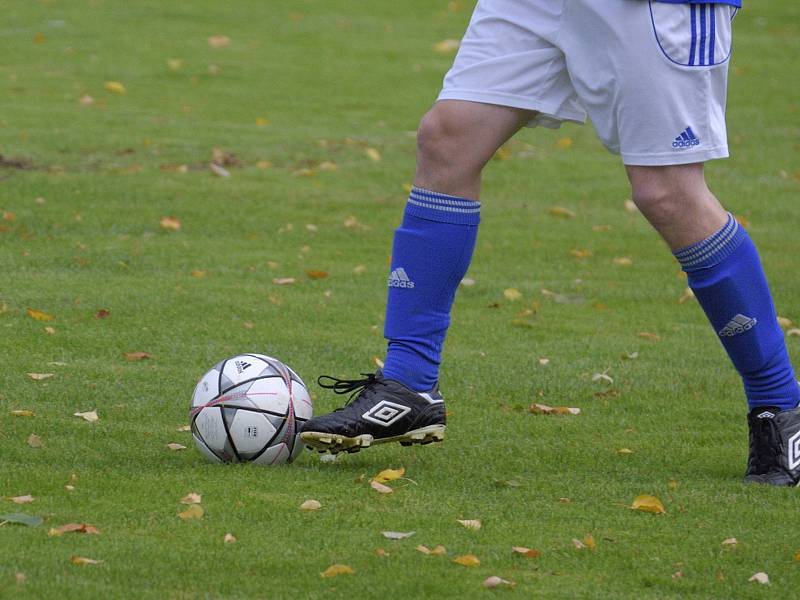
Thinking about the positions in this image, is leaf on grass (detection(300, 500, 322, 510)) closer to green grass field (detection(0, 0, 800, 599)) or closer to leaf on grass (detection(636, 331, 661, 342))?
green grass field (detection(0, 0, 800, 599))

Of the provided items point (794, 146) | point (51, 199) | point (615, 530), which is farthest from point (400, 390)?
point (794, 146)

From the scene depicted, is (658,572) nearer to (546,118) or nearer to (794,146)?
(546,118)

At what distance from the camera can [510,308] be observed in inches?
308

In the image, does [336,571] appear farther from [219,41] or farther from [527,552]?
[219,41]

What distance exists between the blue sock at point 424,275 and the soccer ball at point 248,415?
0.36 meters

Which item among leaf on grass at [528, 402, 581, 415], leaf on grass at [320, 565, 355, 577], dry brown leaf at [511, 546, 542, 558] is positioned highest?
dry brown leaf at [511, 546, 542, 558]

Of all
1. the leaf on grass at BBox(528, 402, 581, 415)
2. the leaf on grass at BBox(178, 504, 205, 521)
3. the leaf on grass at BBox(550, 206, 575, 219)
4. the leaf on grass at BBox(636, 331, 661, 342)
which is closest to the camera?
the leaf on grass at BBox(178, 504, 205, 521)

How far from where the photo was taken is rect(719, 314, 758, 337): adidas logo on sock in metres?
4.39

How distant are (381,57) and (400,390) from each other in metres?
14.6

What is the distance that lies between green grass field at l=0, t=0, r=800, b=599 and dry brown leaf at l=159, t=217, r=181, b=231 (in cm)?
6

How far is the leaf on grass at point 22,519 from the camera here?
3.77 m

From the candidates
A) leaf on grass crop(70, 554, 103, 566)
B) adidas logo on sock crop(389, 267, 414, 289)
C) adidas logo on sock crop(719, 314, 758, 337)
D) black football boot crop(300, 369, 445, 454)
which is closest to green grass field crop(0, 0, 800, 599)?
leaf on grass crop(70, 554, 103, 566)

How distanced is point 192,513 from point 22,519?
459mm

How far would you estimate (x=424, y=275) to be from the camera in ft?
14.8
